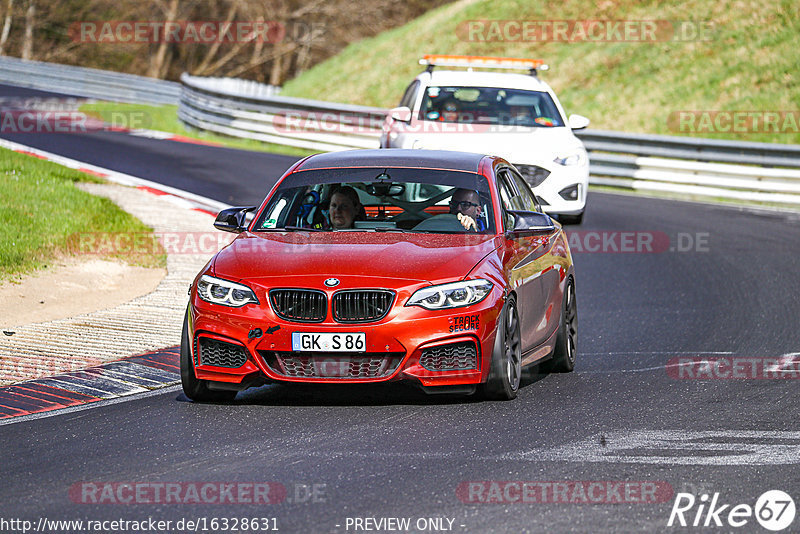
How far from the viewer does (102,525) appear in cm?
558

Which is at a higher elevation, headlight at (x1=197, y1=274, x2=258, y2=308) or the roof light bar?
headlight at (x1=197, y1=274, x2=258, y2=308)

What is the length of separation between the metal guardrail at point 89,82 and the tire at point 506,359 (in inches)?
1262

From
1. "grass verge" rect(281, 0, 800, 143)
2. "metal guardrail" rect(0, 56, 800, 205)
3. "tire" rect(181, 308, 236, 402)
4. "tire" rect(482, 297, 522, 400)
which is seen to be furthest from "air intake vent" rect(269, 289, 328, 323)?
"grass verge" rect(281, 0, 800, 143)

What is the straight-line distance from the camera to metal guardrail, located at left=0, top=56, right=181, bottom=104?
40844mm

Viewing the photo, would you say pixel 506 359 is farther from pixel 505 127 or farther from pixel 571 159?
pixel 505 127

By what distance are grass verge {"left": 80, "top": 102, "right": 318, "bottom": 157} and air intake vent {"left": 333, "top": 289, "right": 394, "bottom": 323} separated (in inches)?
773

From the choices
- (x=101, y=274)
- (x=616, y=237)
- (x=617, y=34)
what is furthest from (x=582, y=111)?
(x=101, y=274)

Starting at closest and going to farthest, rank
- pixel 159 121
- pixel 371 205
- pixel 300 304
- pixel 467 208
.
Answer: pixel 300 304 → pixel 467 208 → pixel 371 205 → pixel 159 121

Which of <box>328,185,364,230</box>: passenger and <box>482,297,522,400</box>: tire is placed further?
<box>328,185,364,230</box>: passenger

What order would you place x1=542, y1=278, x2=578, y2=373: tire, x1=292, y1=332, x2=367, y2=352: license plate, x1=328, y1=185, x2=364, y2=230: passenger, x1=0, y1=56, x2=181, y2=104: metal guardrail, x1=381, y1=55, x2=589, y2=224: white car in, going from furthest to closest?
x1=0, y1=56, x2=181, y2=104: metal guardrail, x1=381, y1=55, x2=589, y2=224: white car, x1=542, y1=278, x2=578, y2=373: tire, x1=328, y1=185, x2=364, y2=230: passenger, x1=292, y1=332, x2=367, y2=352: license plate

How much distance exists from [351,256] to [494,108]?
31.3ft

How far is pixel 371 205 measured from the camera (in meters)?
9.37

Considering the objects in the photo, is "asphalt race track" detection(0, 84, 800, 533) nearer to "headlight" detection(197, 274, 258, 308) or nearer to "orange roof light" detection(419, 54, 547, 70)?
"headlight" detection(197, 274, 258, 308)

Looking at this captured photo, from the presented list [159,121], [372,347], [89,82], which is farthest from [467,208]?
[89,82]
